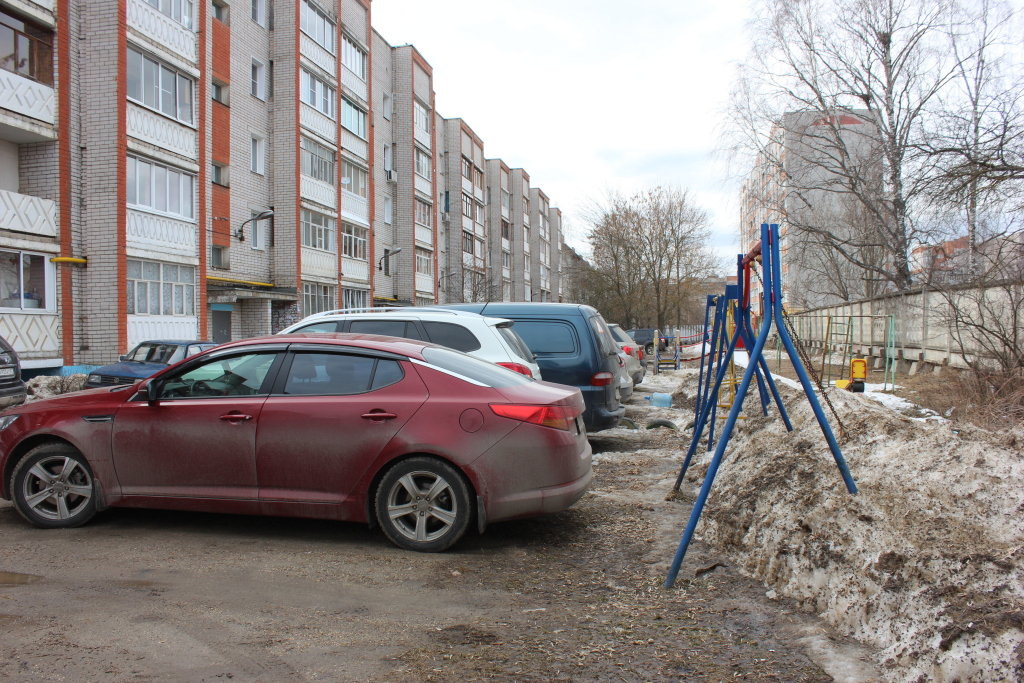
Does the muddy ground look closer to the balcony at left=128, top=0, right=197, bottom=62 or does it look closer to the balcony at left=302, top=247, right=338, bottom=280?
the balcony at left=128, top=0, right=197, bottom=62

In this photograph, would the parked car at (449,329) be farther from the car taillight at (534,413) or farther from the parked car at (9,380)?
the parked car at (9,380)

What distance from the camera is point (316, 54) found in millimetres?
31250

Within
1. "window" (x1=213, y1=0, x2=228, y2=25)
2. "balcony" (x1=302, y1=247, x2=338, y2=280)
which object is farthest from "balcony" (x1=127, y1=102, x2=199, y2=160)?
"balcony" (x1=302, y1=247, x2=338, y2=280)

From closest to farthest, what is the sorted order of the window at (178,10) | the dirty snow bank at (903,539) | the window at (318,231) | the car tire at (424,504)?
the dirty snow bank at (903,539), the car tire at (424,504), the window at (178,10), the window at (318,231)

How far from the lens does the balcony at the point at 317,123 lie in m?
30.1

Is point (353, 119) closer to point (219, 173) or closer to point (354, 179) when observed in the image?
point (354, 179)

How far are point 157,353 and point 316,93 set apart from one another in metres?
19.4

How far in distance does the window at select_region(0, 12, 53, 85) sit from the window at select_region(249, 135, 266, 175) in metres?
10.1

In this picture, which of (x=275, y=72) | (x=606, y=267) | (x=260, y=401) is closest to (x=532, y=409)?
(x=260, y=401)

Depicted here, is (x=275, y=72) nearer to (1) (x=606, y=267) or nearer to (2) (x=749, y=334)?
(1) (x=606, y=267)

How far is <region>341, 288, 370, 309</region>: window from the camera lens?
33562 mm

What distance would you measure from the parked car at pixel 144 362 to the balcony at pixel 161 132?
807 cm

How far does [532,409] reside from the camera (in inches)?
185

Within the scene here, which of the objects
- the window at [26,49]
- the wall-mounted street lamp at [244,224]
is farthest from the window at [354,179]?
the window at [26,49]
